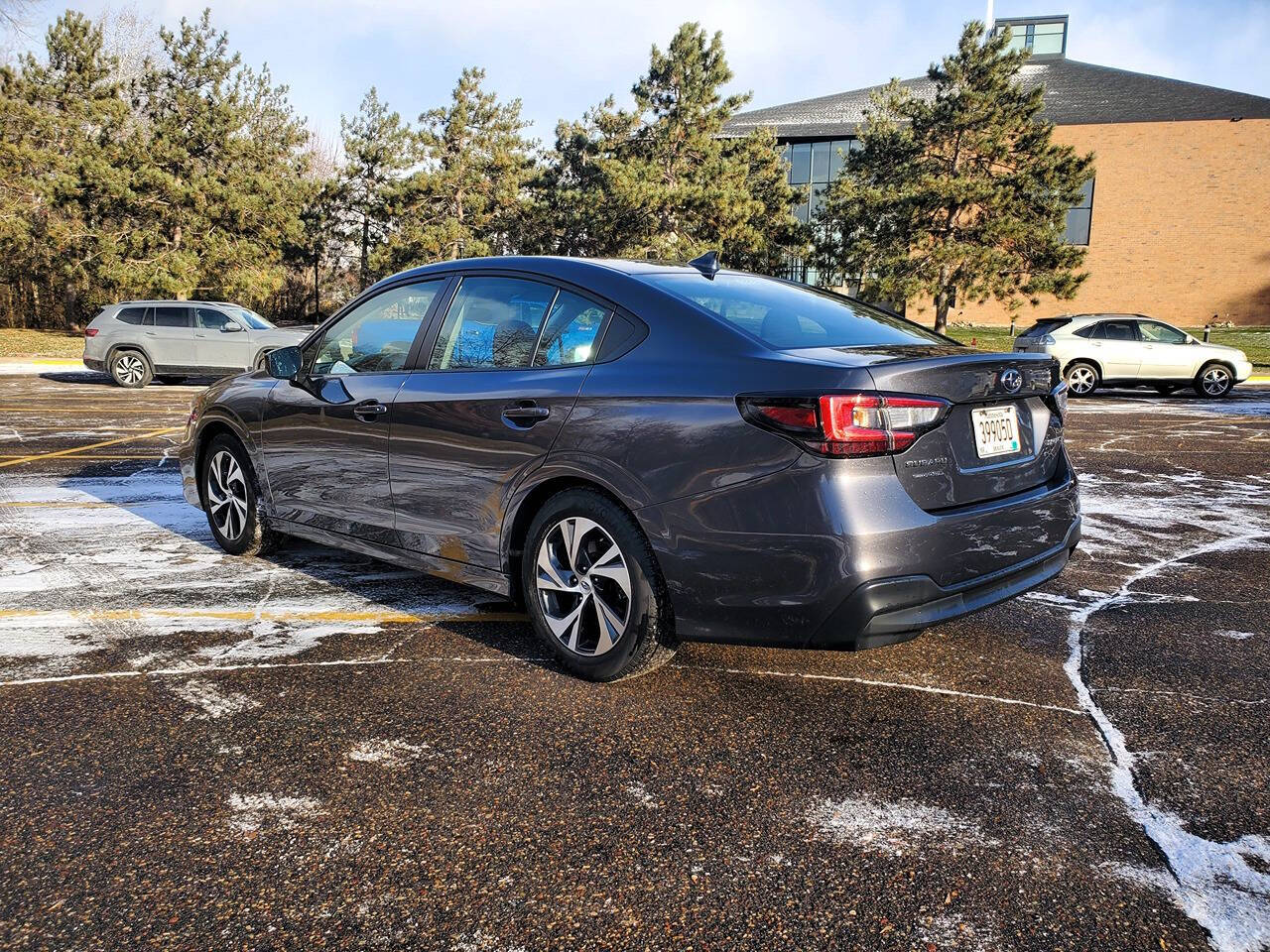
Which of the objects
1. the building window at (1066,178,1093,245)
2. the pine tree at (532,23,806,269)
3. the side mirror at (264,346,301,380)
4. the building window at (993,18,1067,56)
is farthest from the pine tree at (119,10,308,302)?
the building window at (993,18,1067,56)

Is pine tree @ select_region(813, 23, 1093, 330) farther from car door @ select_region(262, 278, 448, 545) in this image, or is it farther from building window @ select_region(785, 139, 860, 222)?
car door @ select_region(262, 278, 448, 545)

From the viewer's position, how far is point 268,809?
9.10ft

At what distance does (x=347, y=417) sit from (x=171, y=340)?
16.5 m

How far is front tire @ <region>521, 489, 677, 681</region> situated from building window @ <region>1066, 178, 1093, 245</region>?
4679 cm

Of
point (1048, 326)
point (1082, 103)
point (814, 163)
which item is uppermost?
point (1082, 103)

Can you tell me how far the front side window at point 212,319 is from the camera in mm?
19188

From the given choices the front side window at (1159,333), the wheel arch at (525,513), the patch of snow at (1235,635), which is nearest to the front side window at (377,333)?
the wheel arch at (525,513)

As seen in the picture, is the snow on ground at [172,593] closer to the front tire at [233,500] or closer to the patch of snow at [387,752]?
the front tire at [233,500]

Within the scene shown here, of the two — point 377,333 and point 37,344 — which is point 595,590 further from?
point 37,344

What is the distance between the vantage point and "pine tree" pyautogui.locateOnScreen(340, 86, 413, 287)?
3384 cm

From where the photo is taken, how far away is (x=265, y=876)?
245 centimetres

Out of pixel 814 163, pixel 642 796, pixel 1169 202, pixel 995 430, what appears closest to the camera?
pixel 642 796

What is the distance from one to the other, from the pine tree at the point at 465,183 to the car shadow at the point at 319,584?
28.0 meters

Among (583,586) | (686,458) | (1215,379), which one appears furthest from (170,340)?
(1215,379)
